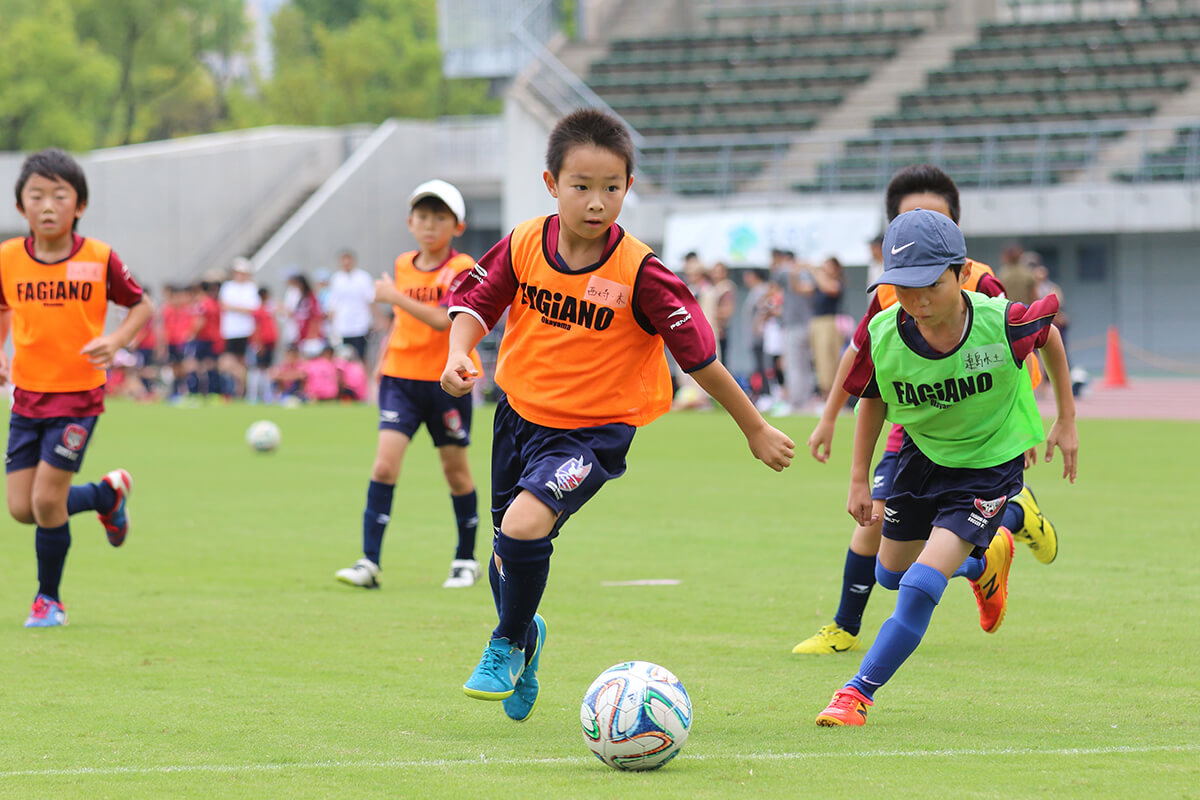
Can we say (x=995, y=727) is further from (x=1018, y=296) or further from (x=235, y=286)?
(x=235, y=286)

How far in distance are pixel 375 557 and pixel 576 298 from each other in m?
3.80

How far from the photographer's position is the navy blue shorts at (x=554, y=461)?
5262 mm

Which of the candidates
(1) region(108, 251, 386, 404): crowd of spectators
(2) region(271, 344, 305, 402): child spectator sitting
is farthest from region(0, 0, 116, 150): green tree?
(2) region(271, 344, 305, 402): child spectator sitting

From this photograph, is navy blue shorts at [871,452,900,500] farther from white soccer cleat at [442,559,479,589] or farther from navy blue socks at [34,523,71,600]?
navy blue socks at [34,523,71,600]

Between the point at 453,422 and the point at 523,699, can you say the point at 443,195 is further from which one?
the point at 523,699

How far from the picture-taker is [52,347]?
7.58 metres

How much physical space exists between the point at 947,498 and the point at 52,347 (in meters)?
4.43

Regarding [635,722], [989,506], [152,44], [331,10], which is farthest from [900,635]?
[331,10]

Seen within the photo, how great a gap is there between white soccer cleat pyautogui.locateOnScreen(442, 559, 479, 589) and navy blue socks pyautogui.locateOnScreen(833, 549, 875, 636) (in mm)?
2706

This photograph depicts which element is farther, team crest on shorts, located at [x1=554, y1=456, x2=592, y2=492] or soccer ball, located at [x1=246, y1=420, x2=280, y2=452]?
soccer ball, located at [x1=246, y1=420, x2=280, y2=452]

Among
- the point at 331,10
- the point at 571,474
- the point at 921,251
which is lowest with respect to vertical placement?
the point at 571,474

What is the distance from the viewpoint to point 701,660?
6.51 meters

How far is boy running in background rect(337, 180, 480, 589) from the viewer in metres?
8.80

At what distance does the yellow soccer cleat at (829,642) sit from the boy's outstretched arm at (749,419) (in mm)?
1622
